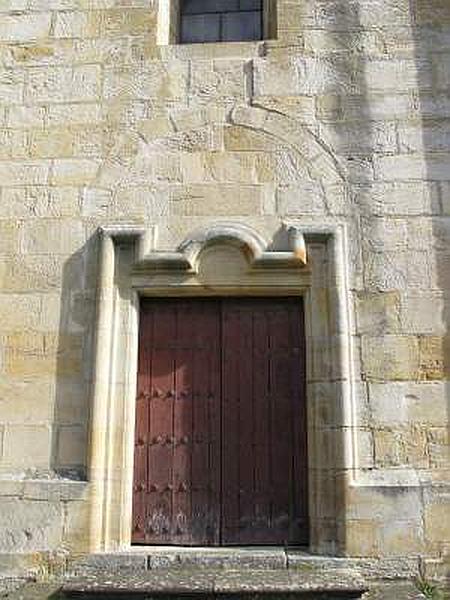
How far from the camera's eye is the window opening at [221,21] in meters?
5.74

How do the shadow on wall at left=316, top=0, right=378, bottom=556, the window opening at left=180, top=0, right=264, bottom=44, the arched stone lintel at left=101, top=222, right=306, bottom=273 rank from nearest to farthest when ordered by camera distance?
the shadow on wall at left=316, top=0, right=378, bottom=556 → the arched stone lintel at left=101, top=222, right=306, bottom=273 → the window opening at left=180, top=0, right=264, bottom=44

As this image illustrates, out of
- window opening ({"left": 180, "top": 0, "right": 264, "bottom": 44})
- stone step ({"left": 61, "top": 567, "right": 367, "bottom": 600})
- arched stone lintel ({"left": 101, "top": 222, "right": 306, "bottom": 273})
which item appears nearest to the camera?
stone step ({"left": 61, "top": 567, "right": 367, "bottom": 600})

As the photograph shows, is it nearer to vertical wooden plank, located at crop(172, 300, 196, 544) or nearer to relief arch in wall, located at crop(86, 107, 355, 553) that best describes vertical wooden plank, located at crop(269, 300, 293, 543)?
relief arch in wall, located at crop(86, 107, 355, 553)

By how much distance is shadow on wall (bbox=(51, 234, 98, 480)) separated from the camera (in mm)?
4648

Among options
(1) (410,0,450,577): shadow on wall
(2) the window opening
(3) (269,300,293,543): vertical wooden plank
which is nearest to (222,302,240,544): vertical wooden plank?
(3) (269,300,293,543): vertical wooden plank

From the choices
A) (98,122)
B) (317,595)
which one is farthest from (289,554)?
(98,122)

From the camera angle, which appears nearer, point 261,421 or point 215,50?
point 261,421

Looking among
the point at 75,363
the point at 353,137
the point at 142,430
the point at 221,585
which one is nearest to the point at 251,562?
the point at 221,585

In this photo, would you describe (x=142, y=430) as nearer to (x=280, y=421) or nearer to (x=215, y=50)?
(x=280, y=421)

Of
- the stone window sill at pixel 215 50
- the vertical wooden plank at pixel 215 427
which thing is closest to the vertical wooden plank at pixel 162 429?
the vertical wooden plank at pixel 215 427

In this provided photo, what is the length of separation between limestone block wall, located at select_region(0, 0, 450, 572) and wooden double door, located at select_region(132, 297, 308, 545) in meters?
0.31

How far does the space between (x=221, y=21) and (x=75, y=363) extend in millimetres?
2937

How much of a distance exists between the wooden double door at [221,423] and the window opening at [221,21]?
216cm

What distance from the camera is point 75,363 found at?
189 inches
